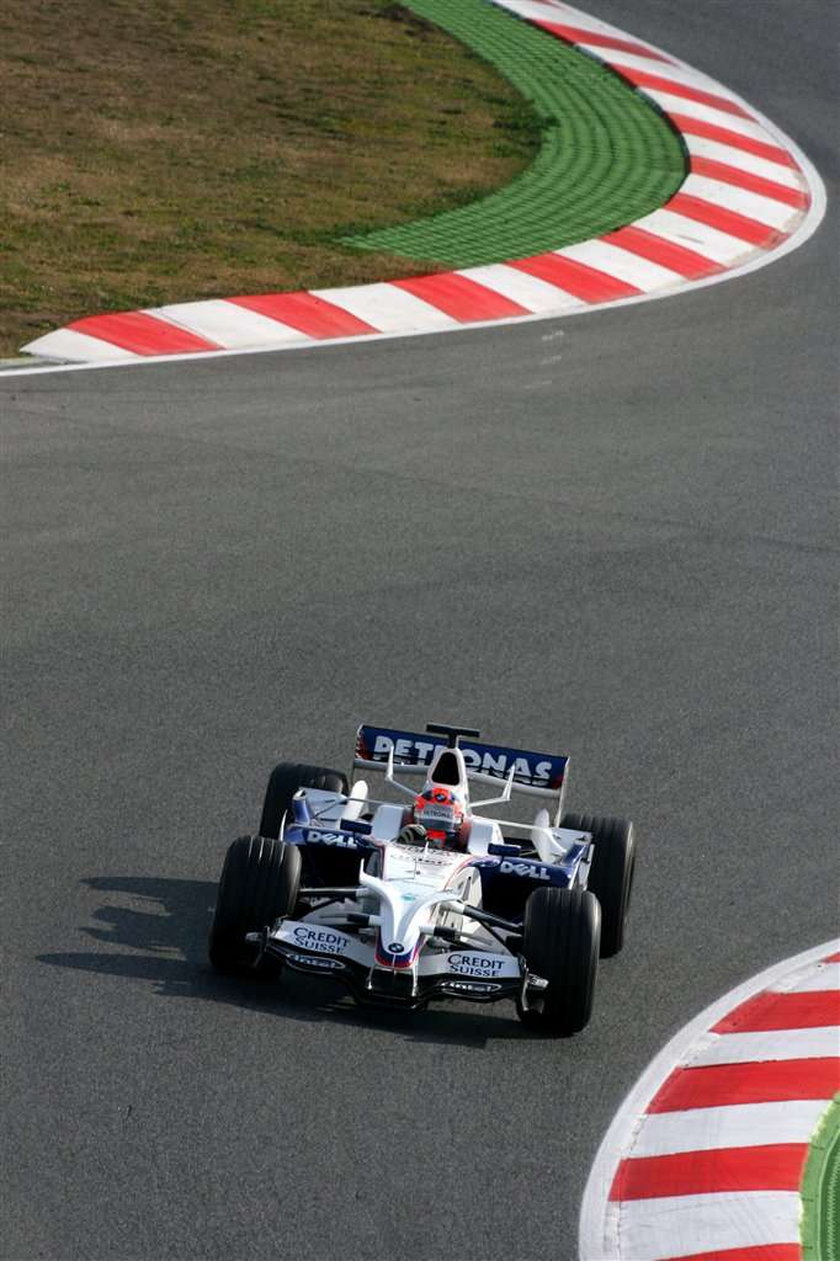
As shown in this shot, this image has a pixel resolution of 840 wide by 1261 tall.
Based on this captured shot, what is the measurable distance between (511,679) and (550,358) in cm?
557

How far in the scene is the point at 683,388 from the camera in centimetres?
1538

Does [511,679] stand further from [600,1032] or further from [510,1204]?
[510,1204]

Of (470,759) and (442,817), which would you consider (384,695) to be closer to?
(470,759)

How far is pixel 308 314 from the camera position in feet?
51.6

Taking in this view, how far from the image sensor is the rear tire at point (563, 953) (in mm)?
6969

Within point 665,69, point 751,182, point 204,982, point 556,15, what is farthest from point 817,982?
point 556,15

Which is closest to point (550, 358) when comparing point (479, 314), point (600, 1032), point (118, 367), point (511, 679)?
point (479, 314)

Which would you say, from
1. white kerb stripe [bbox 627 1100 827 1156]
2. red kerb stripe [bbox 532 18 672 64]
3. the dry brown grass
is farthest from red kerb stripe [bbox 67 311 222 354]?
red kerb stripe [bbox 532 18 672 64]

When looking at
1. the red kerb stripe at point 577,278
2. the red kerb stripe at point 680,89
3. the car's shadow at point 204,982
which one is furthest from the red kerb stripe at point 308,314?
the red kerb stripe at point 680,89

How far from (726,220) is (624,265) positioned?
6.87ft

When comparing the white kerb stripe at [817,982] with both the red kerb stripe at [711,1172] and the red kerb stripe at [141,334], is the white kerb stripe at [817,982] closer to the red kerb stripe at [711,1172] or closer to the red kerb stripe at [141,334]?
the red kerb stripe at [711,1172]

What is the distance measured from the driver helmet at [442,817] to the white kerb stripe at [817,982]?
1369 millimetres

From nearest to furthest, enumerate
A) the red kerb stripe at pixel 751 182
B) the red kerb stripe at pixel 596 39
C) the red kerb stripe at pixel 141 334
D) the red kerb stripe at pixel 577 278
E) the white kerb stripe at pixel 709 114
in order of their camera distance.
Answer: the red kerb stripe at pixel 141 334 → the red kerb stripe at pixel 577 278 → the red kerb stripe at pixel 751 182 → the white kerb stripe at pixel 709 114 → the red kerb stripe at pixel 596 39

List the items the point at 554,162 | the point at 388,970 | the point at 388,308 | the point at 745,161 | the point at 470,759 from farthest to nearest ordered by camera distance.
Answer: the point at 745,161, the point at 554,162, the point at 388,308, the point at 470,759, the point at 388,970
